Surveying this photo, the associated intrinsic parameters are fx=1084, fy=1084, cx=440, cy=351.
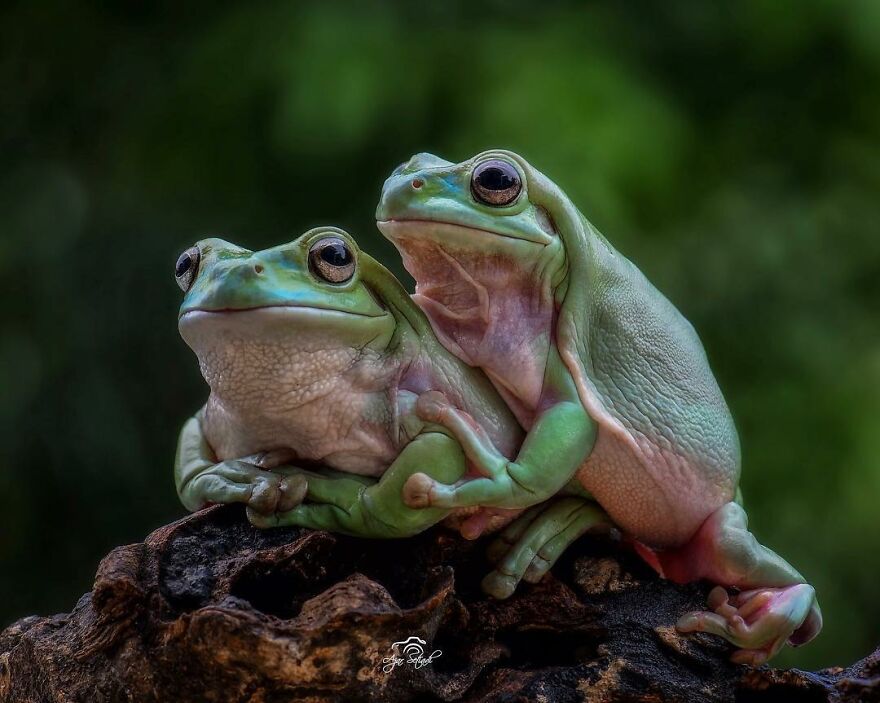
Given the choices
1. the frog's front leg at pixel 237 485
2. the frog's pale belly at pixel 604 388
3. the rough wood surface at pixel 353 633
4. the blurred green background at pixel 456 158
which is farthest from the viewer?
the blurred green background at pixel 456 158

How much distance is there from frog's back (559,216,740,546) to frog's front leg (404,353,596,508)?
0.04 m

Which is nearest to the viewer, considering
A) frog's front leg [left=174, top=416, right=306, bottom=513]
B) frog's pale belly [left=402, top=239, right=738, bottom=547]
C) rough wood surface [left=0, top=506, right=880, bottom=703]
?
rough wood surface [left=0, top=506, right=880, bottom=703]

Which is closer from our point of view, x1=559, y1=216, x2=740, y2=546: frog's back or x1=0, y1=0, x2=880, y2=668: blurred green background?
x1=559, y1=216, x2=740, y2=546: frog's back

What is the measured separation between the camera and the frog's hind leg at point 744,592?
1.40 metres

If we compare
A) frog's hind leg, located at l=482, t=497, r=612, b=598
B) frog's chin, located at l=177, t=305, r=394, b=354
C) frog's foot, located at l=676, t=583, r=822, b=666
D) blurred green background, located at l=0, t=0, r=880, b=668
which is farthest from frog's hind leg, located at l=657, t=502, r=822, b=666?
blurred green background, located at l=0, t=0, r=880, b=668

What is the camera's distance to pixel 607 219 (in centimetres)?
247

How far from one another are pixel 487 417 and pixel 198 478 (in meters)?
0.38

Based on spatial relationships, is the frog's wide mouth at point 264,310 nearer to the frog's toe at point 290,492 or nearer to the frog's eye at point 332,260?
the frog's eye at point 332,260

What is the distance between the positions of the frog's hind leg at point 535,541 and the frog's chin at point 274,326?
34 centimetres

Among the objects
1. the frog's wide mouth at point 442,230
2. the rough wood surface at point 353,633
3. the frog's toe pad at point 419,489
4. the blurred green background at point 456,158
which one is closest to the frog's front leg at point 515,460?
the frog's toe pad at point 419,489

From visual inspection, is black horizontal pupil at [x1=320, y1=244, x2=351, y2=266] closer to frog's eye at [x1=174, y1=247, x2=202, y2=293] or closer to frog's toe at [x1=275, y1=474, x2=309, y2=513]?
frog's eye at [x1=174, y1=247, x2=202, y2=293]

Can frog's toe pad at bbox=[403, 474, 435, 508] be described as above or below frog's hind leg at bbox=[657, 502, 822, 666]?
above

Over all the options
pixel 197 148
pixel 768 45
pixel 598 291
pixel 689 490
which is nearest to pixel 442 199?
pixel 598 291

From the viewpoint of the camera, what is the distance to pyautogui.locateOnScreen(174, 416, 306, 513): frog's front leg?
51.8 inches
